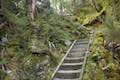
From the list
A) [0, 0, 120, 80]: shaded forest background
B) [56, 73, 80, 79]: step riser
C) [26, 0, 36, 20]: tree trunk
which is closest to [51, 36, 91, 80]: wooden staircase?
[56, 73, 80, 79]: step riser

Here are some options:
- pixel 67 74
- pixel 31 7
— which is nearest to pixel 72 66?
pixel 67 74

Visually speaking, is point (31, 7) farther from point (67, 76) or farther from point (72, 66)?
point (67, 76)

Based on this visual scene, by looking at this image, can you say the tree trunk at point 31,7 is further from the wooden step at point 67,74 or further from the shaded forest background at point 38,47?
the wooden step at point 67,74

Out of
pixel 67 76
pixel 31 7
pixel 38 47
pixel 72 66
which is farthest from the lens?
pixel 31 7

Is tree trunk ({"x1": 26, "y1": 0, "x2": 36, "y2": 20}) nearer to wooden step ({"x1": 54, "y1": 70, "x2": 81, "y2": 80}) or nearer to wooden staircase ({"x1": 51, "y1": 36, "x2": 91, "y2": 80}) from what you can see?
wooden staircase ({"x1": 51, "y1": 36, "x2": 91, "y2": 80})

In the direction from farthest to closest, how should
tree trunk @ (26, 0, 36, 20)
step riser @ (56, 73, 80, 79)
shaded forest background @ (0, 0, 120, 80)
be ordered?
tree trunk @ (26, 0, 36, 20) → step riser @ (56, 73, 80, 79) → shaded forest background @ (0, 0, 120, 80)

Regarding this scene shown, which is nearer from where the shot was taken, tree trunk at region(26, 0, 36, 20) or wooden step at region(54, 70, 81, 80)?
wooden step at region(54, 70, 81, 80)

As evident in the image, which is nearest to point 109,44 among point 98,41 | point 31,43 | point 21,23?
point 98,41

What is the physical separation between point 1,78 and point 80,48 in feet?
16.0

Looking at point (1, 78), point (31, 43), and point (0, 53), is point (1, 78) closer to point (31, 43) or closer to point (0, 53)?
point (0, 53)

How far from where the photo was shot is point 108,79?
7.83 m

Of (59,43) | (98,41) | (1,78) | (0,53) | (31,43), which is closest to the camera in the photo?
(1,78)

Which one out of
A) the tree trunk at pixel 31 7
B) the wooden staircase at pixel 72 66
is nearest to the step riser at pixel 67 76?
the wooden staircase at pixel 72 66

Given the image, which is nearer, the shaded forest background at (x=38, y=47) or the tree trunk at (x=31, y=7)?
the shaded forest background at (x=38, y=47)
